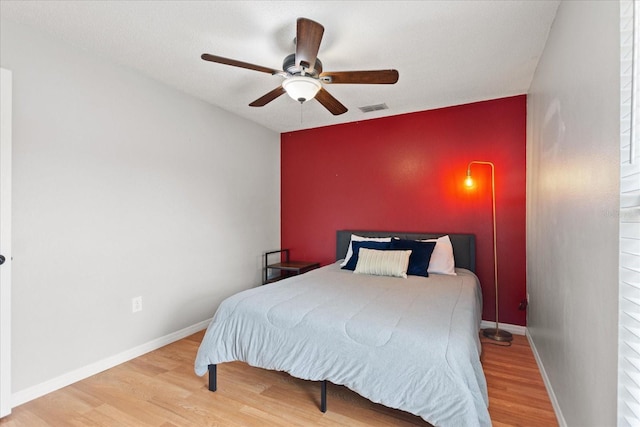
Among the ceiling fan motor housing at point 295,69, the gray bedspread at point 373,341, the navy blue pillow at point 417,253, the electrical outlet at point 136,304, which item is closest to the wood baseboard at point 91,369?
the electrical outlet at point 136,304

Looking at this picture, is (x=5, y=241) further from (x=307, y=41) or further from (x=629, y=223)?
(x=629, y=223)

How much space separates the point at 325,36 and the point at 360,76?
0.42 m

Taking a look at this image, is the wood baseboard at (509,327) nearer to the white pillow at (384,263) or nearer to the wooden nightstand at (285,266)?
the white pillow at (384,263)

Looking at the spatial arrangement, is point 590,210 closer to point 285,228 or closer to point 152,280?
point 152,280

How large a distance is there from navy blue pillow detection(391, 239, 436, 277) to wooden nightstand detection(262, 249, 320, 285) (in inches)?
49.7

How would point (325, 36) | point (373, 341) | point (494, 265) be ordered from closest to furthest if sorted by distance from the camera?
point (373, 341)
point (325, 36)
point (494, 265)

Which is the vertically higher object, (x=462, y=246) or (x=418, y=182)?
(x=418, y=182)

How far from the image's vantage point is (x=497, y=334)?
3043mm

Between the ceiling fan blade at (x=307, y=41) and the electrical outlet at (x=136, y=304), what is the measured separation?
7.72ft

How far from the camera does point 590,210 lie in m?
1.36

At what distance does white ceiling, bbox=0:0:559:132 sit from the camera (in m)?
1.90

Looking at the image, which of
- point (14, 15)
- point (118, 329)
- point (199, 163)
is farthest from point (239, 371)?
point (14, 15)

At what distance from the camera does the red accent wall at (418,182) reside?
3246mm

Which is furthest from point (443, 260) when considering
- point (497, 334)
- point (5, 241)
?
point (5, 241)
